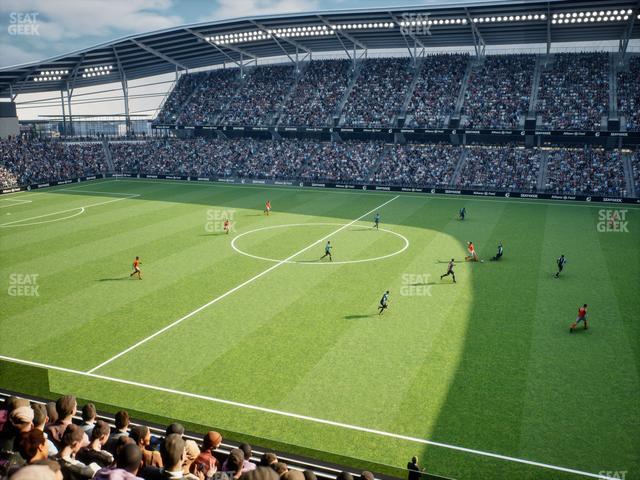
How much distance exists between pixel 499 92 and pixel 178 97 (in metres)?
45.7

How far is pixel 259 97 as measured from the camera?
70.7m

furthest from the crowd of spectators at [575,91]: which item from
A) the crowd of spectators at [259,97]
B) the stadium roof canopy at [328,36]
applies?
the crowd of spectators at [259,97]

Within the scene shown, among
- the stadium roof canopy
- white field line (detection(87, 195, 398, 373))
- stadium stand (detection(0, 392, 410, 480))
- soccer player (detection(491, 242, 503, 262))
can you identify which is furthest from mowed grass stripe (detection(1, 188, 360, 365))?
the stadium roof canopy

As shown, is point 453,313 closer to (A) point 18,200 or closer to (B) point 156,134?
(A) point 18,200

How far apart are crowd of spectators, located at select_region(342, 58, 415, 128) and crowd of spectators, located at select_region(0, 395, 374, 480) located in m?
55.8

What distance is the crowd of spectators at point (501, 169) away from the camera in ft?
170

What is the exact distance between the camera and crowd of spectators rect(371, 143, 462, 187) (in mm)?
54938

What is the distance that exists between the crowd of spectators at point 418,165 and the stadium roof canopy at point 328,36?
13290 mm

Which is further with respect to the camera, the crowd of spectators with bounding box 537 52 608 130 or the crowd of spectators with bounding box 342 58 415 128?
the crowd of spectators with bounding box 342 58 415 128

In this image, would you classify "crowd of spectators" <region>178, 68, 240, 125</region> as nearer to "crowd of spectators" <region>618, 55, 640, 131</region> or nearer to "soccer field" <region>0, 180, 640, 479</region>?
"soccer field" <region>0, 180, 640, 479</region>

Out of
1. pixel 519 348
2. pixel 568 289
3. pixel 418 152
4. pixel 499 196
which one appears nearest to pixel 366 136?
pixel 418 152

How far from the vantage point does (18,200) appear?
165 ft

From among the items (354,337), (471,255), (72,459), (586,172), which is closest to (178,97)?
(586,172)

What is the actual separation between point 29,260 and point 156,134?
167 feet
